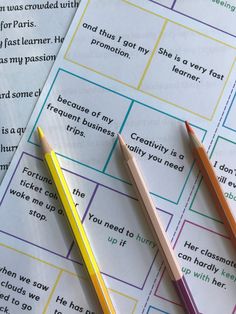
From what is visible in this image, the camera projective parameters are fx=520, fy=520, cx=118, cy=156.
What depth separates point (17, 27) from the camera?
51cm

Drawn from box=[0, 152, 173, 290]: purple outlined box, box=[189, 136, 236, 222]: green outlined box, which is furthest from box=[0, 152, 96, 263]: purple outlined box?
box=[189, 136, 236, 222]: green outlined box

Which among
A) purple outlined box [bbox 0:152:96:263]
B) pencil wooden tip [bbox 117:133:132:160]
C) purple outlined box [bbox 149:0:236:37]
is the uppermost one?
purple outlined box [bbox 149:0:236:37]

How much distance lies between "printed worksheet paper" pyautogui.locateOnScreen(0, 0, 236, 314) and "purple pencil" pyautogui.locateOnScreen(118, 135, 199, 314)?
10 mm

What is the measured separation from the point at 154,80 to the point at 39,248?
0.63 feet

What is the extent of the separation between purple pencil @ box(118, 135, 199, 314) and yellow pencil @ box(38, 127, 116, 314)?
0.20ft

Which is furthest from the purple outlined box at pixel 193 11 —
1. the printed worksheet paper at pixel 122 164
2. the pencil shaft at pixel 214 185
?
the pencil shaft at pixel 214 185

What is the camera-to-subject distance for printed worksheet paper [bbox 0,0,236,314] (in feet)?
1.59

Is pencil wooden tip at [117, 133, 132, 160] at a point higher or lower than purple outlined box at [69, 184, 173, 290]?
higher

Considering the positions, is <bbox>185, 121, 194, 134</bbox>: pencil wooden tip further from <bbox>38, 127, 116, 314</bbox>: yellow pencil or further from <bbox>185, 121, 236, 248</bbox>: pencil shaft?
<bbox>38, 127, 116, 314</bbox>: yellow pencil

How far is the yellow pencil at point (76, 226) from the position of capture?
47 centimetres

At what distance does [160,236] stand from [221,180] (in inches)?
3.1

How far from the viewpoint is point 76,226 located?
1.57ft

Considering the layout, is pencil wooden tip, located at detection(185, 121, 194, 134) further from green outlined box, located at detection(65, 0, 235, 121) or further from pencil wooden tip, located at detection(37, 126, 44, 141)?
pencil wooden tip, located at detection(37, 126, 44, 141)

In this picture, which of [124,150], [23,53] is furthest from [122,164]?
[23,53]
